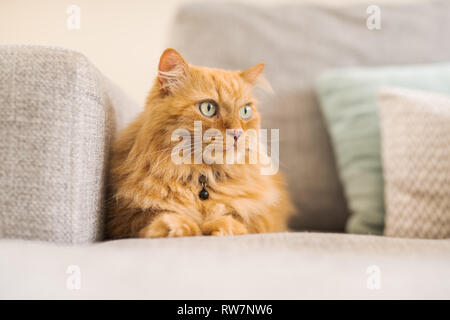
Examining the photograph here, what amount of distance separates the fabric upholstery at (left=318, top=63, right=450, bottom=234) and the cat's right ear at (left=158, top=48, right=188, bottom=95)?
0.75 meters

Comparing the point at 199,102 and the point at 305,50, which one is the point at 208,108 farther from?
the point at 305,50

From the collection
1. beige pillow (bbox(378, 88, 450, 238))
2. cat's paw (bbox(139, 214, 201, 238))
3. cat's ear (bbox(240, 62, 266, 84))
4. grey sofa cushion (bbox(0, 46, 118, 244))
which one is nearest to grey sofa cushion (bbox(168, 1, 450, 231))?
beige pillow (bbox(378, 88, 450, 238))

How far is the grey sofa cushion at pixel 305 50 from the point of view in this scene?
4.67 feet

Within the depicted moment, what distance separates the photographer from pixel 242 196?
93cm

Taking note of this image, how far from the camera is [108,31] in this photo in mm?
1176

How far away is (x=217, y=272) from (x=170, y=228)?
215 millimetres

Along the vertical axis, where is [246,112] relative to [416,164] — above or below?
above

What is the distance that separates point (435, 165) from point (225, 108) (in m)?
0.61

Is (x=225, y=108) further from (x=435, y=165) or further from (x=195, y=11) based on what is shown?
(x=195, y=11)

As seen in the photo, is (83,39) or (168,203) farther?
(83,39)

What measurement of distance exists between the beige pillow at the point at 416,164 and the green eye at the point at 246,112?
1.65 feet

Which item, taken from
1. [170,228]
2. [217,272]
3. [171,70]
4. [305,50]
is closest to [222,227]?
[170,228]

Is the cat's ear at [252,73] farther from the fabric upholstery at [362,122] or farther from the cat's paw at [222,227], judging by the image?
the fabric upholstery at [362,122]
